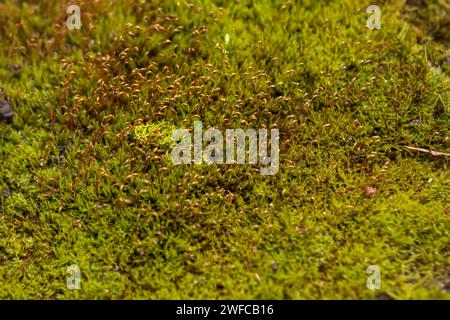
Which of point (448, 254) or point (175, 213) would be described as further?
point (175, 213)

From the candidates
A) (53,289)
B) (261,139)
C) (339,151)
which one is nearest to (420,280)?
(339,151)

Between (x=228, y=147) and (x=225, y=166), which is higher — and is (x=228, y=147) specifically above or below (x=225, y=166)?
above

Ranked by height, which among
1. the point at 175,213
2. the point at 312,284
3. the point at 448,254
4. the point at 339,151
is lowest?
the point at 312,284

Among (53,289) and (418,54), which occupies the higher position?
(418,54)

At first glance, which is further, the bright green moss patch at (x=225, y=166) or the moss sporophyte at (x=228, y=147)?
the moss sporophyte at (x=228, y=147)

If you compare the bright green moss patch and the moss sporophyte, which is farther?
the moss sporophyte

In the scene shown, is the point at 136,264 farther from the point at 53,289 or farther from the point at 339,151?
the point at 339,151
